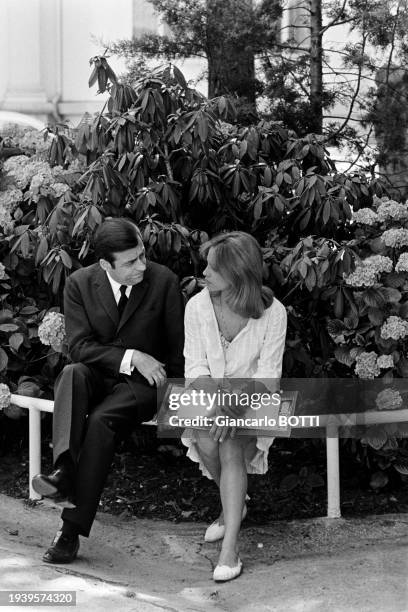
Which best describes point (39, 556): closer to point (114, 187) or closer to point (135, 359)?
point (135, 359)

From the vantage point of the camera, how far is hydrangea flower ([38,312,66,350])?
14.4ft

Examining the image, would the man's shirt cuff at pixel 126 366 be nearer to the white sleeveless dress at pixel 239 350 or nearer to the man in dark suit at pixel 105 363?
the man in dark suit at pixel 105 363

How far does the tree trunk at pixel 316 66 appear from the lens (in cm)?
561

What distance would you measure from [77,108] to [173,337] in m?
6.98

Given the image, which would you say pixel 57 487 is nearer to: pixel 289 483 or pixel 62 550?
pixel 62 550

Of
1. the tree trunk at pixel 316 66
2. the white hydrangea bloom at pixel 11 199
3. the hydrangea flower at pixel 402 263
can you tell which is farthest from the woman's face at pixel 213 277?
the tree trunk at pixel 316 66

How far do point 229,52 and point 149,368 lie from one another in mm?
2371

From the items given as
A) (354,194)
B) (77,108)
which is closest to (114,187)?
(354,194)

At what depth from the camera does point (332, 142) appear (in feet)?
18.7

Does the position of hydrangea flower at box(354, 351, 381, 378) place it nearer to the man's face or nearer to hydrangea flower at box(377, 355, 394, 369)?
hydrangea flower at box(377, 355, 394, 369)

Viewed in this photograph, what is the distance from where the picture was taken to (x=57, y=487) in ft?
11.9

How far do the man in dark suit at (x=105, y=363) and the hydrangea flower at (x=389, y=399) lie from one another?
0.88 metres

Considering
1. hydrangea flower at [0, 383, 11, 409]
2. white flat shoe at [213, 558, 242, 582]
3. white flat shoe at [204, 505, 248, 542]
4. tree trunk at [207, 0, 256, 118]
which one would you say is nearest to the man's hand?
white flat shoe at [204, 505, 248, 542]

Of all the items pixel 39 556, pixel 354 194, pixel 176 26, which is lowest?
pixel 39 556
